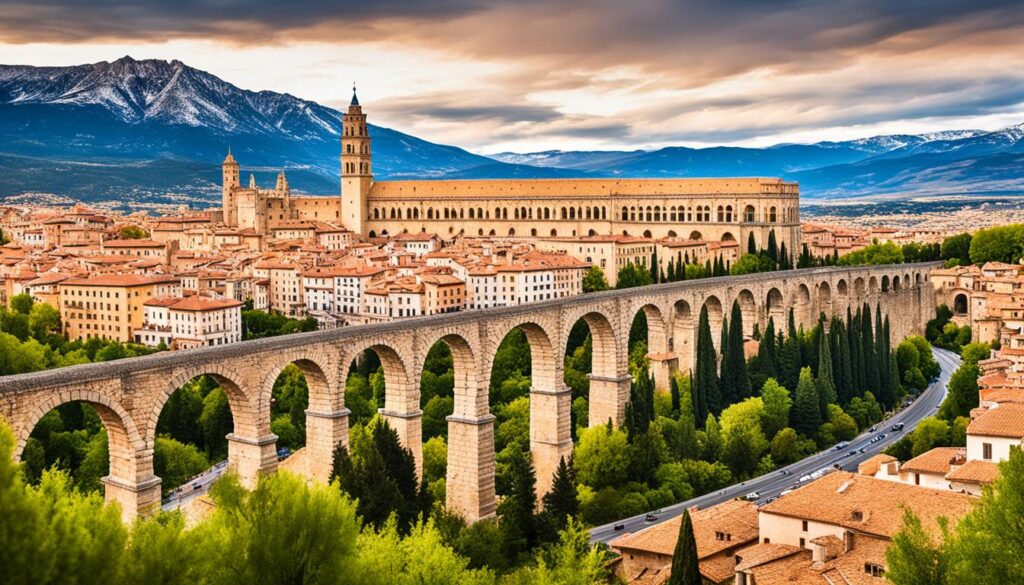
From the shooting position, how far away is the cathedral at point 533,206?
3280 inches

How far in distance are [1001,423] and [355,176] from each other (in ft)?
247

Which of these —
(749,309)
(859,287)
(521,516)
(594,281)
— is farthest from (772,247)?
(521,516)

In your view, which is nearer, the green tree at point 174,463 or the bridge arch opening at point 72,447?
the bridge arch opening at point 72,447

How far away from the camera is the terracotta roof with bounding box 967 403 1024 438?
95.1 feet

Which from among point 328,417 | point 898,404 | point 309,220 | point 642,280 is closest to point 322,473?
point 328,417

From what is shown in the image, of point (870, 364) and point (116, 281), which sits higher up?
point (116, 281)

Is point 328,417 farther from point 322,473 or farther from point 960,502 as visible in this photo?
point 960,502

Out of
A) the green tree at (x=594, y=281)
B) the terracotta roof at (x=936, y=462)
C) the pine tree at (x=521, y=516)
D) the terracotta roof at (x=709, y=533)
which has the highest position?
the green tree at (x=594, y=281)

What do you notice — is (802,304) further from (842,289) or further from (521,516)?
(521,516)

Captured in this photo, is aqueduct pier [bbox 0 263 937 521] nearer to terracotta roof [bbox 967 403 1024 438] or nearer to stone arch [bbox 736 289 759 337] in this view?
stone arch [bbox 736 289 759 337]

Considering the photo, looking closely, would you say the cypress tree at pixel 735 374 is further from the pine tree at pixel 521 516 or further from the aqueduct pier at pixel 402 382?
the pine tree at pixel 521 516

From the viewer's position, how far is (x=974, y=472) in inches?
1075

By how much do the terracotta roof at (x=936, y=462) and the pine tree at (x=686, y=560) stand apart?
1018cm

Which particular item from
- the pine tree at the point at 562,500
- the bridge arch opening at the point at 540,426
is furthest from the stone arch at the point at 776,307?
the pine tree at the point at 562,500
